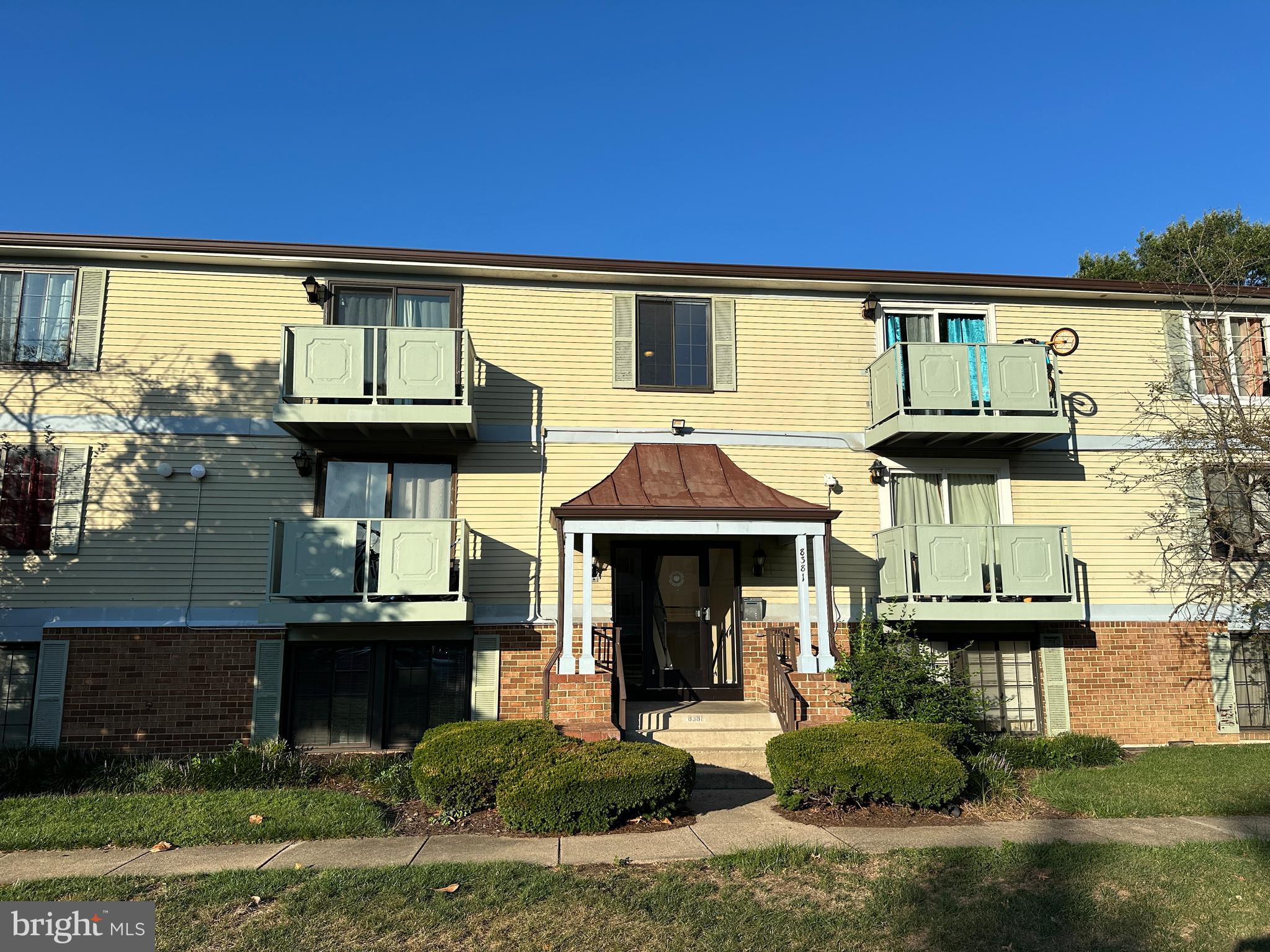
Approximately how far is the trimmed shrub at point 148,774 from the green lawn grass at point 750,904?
3.43 m

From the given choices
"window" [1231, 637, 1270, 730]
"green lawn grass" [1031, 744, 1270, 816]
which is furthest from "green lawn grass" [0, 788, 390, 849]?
"window" [1231, 637, 1270, 730]

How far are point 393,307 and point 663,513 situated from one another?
16.3 ft

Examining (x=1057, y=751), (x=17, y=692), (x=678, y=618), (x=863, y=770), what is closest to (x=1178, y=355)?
(x=1057, y=751)

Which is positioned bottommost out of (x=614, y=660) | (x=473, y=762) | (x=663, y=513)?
(x=473, y=762)

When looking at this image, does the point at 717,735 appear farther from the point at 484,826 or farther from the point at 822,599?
the point at 484,826

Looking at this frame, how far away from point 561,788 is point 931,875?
303 cm

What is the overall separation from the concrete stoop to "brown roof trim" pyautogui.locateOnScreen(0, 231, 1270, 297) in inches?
244

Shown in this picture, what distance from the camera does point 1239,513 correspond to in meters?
12.8

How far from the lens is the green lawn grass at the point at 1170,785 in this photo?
8.58 metres

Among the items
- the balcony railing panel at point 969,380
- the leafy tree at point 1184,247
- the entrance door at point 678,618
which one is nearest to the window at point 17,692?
the entrance door at point 678,618

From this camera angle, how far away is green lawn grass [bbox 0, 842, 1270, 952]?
5242 millimetres

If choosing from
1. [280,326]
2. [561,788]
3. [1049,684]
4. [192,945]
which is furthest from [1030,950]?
[280,326]

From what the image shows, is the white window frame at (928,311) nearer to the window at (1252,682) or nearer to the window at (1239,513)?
the window at (1239,513)

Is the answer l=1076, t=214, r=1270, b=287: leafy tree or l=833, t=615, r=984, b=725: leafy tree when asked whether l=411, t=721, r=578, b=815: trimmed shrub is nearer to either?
l=833, t=615, r=984, b=725: leafy tree
